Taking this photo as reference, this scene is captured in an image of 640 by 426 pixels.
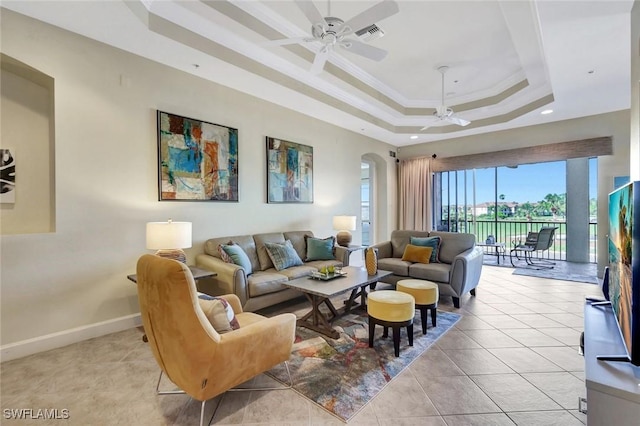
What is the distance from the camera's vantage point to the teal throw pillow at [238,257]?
339 cm

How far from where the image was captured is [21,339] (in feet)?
8.38

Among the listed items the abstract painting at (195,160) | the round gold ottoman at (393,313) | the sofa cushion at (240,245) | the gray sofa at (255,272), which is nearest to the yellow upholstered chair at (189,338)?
the round gold ottoman at (393,313)

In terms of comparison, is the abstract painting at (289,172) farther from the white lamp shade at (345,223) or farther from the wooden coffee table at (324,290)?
the wooden coffee table at (324,290)

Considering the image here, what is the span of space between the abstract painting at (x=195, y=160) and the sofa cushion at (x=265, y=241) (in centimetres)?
66

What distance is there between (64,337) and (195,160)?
7.22 ft

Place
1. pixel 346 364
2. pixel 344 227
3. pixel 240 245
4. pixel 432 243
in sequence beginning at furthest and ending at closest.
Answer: pixel 344 227 → pixel 432 243 → pixel 240 245 → pixel 346 364

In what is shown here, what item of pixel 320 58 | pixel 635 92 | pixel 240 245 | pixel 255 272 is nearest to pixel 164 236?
pixel 240 245


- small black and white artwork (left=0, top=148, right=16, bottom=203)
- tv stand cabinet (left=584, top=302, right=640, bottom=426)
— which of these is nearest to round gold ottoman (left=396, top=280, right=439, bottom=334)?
tv stand cabinet (left=584, top=302, right=640, bottom=426)

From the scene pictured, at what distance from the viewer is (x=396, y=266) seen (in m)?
4.29

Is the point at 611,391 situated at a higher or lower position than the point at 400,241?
lower

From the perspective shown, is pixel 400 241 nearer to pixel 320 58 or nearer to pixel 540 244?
pixel 320 58

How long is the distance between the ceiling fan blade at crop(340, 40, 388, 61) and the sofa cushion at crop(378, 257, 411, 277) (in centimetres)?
274

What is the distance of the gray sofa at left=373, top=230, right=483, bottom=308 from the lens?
3.77 metres

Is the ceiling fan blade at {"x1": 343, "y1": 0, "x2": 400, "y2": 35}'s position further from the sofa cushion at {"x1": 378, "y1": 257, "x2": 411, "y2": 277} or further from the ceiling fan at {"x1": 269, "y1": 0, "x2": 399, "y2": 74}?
the sofa cushion at {"x1": 378, "y1": 257, "x2": 411, "y2": 277}
